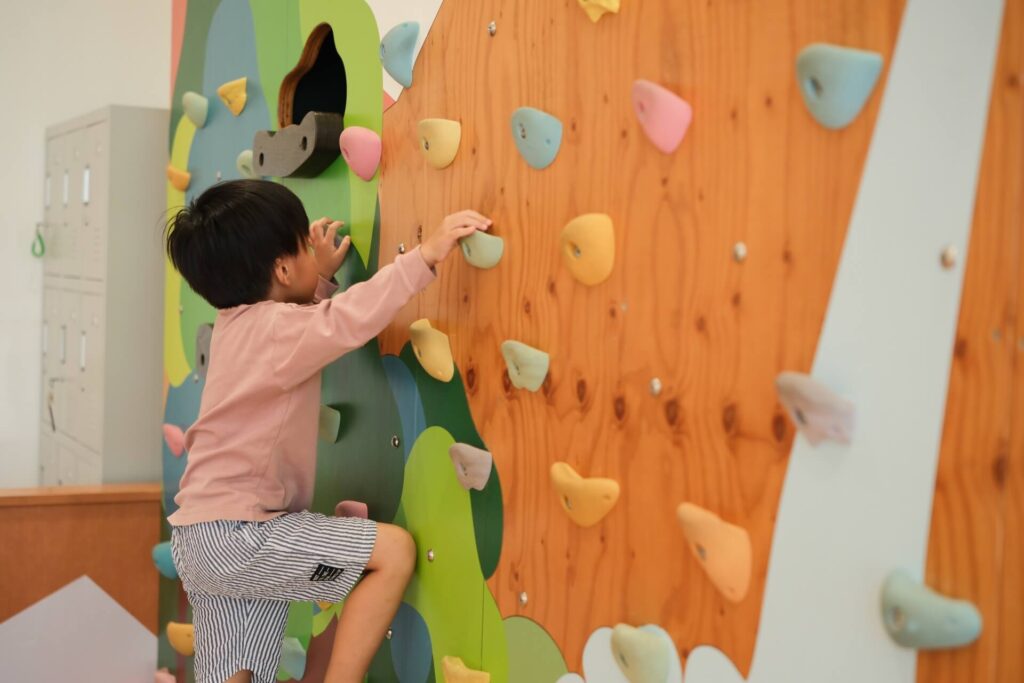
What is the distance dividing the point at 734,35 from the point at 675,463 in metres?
0.45

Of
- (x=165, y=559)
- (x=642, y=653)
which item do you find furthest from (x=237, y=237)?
(x=165, y=559)

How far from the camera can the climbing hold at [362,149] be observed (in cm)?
182

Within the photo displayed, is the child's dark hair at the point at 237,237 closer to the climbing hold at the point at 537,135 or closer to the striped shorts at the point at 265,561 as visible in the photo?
the striped shorts at the point at 265,561

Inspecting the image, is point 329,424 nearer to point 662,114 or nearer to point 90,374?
point 662,114

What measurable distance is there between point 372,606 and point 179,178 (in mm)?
1470

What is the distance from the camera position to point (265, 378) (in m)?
1.73

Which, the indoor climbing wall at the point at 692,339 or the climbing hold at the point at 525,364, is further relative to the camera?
the climbing hold at the point at 525,364

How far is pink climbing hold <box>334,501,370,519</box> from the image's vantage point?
6.09 feet

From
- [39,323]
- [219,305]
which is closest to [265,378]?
[219,305]

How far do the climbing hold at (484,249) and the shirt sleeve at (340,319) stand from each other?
→ 0.08m

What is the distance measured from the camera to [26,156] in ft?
13.3

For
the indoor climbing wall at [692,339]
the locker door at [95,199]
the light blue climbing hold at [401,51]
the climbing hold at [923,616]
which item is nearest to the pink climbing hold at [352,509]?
the indoor climbing wall at [692,339]

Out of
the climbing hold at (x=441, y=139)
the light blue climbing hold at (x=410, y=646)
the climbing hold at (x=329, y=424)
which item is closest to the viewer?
the climbing hold at (x=441, y=139)

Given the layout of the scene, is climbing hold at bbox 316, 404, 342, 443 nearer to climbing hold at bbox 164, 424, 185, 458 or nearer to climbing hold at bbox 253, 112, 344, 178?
climbing hold at bbox 253, 112, 344, 178
